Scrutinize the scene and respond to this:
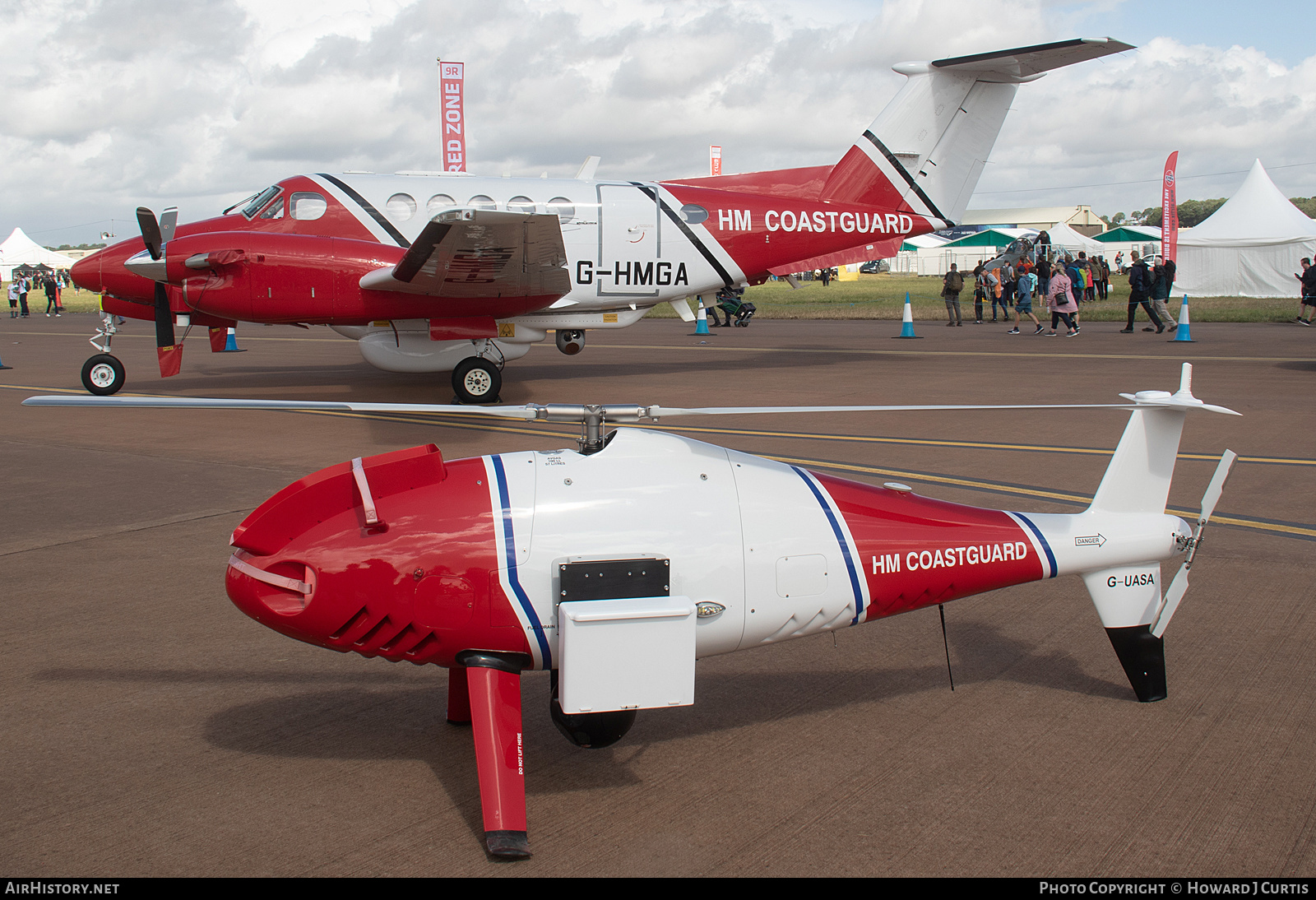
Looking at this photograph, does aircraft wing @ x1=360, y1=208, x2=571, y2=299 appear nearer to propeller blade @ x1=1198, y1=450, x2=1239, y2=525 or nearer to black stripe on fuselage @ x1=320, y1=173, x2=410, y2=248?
black stripe on fuselage @ x1=320, y1=173, x2=410, y2=248

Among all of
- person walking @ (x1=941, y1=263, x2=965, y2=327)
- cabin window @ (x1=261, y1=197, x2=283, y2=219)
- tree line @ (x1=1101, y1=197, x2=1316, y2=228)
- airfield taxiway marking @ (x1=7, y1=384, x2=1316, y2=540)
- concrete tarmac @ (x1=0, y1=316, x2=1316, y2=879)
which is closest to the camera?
concrete tarmac @ (x1=0, y1=316, x2=1316, y2=879)

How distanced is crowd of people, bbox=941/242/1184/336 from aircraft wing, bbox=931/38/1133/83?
8342mm

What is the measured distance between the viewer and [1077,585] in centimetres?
626

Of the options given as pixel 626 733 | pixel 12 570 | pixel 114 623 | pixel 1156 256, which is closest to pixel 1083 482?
pixel 626 733

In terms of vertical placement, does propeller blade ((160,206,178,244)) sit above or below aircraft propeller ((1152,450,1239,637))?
above

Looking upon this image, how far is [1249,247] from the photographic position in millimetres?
37750

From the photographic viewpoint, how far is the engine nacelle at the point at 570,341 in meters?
17.0

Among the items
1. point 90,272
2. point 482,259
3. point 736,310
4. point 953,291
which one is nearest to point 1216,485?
point 482,259

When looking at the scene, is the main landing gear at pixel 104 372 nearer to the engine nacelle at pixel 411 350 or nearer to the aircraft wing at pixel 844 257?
the engine nacelle at pixel 411 350

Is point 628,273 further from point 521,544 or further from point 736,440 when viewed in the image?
point 521,544

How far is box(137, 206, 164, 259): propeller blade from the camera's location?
12984 millimetres

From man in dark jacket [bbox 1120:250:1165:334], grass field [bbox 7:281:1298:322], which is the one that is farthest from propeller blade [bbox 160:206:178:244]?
man in dark jacket [bbox 1120:250:1165:334]

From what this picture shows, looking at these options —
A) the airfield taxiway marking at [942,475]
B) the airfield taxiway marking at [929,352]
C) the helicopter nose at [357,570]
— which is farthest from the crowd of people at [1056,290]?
the helicopter nose at [357,570]

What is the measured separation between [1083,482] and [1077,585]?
3052 millimetres
